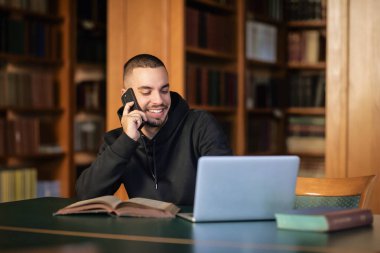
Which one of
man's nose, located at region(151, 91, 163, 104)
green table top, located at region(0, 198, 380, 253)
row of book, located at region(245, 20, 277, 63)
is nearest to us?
green table top, located at region(0, 198, 380, 253)

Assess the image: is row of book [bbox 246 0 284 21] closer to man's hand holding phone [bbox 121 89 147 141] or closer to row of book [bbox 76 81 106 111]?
row of book [bbox 76 81 106 111]

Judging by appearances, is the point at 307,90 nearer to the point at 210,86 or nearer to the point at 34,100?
the point at 210,86

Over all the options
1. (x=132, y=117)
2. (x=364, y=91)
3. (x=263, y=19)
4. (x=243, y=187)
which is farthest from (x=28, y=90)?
(x=243, y=187)

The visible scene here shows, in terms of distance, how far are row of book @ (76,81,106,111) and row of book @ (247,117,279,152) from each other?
1265mm

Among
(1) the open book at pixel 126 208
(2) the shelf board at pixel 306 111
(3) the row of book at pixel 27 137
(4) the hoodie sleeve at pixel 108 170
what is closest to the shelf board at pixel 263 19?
(2) the shelf board at pixel 306 111

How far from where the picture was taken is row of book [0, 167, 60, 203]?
5215 mm

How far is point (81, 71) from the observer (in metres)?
6.02

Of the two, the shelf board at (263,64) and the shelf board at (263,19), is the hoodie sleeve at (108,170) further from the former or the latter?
the shelf board at (263,19)

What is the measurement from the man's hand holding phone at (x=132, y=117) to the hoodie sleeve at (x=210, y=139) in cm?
24

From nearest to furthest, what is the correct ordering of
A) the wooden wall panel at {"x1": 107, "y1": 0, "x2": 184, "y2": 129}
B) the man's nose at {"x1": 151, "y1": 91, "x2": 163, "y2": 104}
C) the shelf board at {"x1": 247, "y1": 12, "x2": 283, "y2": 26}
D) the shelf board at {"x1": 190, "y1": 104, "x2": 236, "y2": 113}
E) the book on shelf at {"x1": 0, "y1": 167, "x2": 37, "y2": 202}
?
the man's nose at {"x1": 151, "y1": 91, "x2": 163, "y2": 104}
the wooden wall panel at {"x1": 107, "y1": 0, "x2": 184, "y2": 129}
the shelf board at {"x1": 190, "y1": 104, "x2": 236, "y2": 113}
the book on shelf at {"x1": 0, "y1": 167, "x2": 37, "y2": 202}
the shelf board at {"x1": 247, "y1": 12, "x2": 283, "y2": 26}

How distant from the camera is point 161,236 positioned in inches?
72.9

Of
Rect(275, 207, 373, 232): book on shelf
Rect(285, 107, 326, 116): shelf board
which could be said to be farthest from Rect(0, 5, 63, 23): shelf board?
Rect(275, 207, 373, 232): book on shelf

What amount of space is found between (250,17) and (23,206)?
11.9ft

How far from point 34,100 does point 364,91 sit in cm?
269
